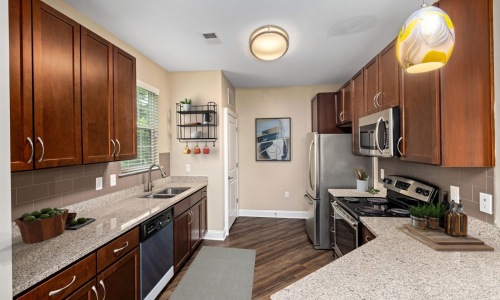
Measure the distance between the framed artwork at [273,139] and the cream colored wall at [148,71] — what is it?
180 cm

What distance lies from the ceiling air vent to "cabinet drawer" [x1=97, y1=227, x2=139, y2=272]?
1.98 m

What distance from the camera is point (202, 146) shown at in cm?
→ 362

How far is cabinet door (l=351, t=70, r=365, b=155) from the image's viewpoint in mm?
2648

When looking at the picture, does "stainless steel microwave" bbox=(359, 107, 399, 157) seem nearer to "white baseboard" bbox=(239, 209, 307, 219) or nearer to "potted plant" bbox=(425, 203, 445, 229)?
"potted plant" bbox=(425, 203, 445, 229)

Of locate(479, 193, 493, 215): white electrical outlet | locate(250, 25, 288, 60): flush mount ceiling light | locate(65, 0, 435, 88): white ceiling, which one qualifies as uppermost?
locate(65, 0, 435, 88): white ceiling

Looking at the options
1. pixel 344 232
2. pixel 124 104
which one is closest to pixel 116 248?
pixel 124 104

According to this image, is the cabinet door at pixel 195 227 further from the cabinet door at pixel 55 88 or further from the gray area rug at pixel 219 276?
the cabinet door at pixel 55 88

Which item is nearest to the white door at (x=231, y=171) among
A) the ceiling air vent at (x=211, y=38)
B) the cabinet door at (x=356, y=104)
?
the ceiling air vent at (x=211, y=38)

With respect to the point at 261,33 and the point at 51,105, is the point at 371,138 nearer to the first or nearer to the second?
the point at 261,33

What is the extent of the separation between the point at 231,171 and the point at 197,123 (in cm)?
106

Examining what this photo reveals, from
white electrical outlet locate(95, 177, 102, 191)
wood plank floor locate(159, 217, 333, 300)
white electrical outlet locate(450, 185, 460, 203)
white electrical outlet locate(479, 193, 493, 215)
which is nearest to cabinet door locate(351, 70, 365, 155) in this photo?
white electrical outlet locate(450, 185, 460, 203)

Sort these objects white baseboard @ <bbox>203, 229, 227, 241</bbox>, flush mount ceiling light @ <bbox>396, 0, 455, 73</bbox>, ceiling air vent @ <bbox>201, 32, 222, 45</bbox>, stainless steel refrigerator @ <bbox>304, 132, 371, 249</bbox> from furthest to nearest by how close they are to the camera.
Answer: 1. white baseboard @ <bbox>203, 229, 227, 241</bbox>
2. stainless steel refrigerator @ <bbox>304, 132, 371, 249</bbox>
3. ceiling air vent @ <bbox>201, 32, 222, 45</bbox>
4. flush mount ceiling light @ <bbox>396, 0, 455, 73</bbox>

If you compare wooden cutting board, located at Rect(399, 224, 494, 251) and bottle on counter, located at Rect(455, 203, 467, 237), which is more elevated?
bottle on counter, located at Rect(455, 203, 467, 237)

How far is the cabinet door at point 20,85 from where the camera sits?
1181 mm
